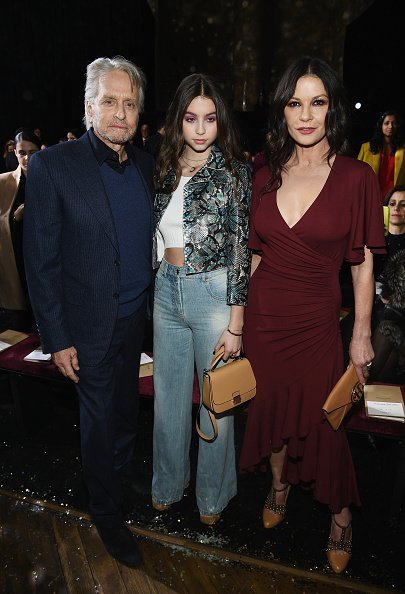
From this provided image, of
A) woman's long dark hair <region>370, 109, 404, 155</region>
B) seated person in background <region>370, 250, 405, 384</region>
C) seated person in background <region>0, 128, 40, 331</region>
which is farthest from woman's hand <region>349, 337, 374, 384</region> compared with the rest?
woman's long dark hair <region>370, 109, 404, 155</region>

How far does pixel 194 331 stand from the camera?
1.93 m

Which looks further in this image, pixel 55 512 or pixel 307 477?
pixel 55 512

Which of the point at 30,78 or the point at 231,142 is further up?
the point at 30,78

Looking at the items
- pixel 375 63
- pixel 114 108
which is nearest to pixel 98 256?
pixel 114 108

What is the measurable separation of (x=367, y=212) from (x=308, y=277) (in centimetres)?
31

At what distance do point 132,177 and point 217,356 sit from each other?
791 millimetres

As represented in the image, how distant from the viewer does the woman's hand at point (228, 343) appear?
1.88 meters

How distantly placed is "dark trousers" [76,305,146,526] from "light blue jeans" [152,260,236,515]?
0.12m

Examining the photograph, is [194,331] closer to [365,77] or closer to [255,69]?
[365,77]

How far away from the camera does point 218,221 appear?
5.97 feet

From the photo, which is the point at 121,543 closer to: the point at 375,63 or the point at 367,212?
the point at 367,212

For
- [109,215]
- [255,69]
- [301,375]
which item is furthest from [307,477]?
[255,69]

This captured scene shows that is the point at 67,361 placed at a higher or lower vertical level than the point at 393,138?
lower

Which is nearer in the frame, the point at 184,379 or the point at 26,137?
the point at 184,379
